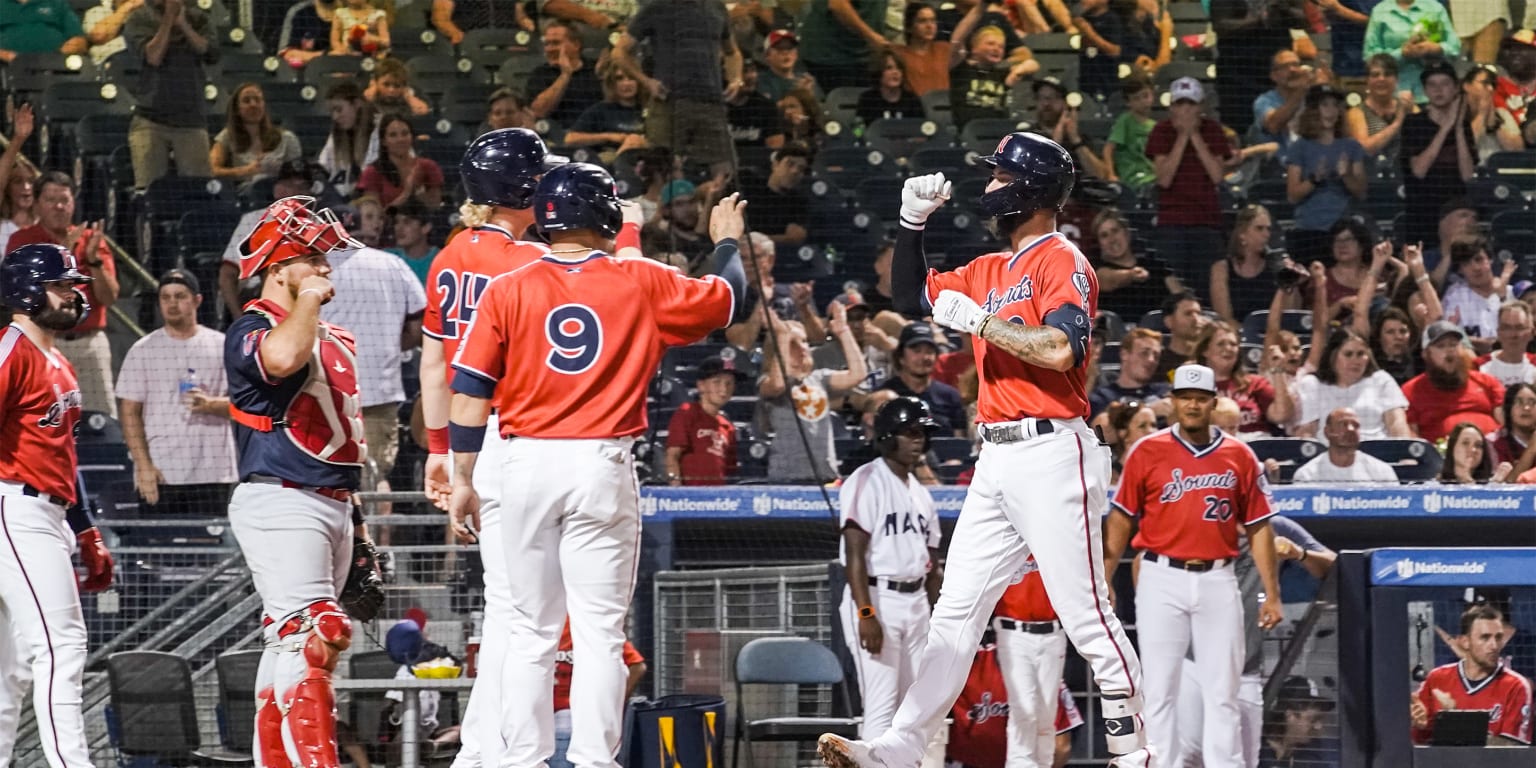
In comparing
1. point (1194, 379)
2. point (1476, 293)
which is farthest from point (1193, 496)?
point (1476, 293)

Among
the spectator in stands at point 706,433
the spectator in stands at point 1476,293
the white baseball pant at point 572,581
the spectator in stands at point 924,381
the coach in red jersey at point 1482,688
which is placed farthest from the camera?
the spectator in stands at point 1476,293

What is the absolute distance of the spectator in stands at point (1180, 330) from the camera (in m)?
9.60

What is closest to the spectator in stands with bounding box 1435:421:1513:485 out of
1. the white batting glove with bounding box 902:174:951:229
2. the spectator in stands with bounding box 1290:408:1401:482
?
the spectator in stands with bounding box 1290:408:1401:482

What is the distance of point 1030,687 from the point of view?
22.3ft

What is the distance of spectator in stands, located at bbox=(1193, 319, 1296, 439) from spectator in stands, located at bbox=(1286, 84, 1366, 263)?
2.38 m

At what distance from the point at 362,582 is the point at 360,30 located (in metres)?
7.27

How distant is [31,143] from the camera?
1116 cm

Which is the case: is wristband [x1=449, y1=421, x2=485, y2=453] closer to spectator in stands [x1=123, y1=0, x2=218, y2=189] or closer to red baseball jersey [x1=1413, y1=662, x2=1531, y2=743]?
red baseball jersey [x1=1413, y1=662, x2=1531, y2=743]

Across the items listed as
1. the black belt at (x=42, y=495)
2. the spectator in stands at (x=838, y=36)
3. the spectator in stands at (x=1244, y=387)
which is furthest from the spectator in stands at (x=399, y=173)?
the black belt at (x=42, y=495)

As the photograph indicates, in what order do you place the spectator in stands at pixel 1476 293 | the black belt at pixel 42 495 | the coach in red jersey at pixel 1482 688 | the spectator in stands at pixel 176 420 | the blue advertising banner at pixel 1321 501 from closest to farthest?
1. the black belt at pixel 42 495
2. the coach in red jersey at pixel 1482 688
3. the blue advertising banner at pixel 1321 501
4. the spectator in stands at pixel 176 420
5. the spectator in stands at pixel 1476 293

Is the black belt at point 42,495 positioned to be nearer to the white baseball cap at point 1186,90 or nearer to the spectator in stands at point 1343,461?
the spectator in stands at point 1343,461

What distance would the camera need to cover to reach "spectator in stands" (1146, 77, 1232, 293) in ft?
35.5

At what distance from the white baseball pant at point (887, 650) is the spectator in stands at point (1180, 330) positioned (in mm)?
2685

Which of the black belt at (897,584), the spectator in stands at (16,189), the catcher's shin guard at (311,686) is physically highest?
the spectator in stands at (16,189)
